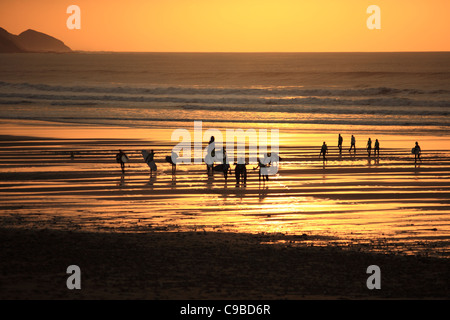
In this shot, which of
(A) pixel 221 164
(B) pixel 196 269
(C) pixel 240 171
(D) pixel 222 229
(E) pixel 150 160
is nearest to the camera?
(B) pixel 196 269

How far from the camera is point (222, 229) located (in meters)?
14.8

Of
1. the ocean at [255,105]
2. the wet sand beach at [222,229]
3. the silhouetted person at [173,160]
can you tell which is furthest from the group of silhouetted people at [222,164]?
the ocean at [255,105]

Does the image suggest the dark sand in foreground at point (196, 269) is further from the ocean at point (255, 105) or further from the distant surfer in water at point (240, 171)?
the ocean at point (255, 105)

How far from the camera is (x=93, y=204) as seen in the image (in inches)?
697

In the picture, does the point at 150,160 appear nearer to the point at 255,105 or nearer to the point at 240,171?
the point at 240,171

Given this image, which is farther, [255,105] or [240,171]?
[255,105]

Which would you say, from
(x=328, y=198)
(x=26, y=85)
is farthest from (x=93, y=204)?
(x=26, y=85)

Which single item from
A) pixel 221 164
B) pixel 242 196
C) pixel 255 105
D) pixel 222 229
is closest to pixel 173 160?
pixel 221 164

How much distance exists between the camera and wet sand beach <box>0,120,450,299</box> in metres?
10.9

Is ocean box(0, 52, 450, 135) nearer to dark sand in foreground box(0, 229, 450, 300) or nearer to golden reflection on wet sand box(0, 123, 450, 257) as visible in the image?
golden reflection on wet sand box(0, 123, 450, 257)

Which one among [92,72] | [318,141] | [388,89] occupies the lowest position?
[318,141]
